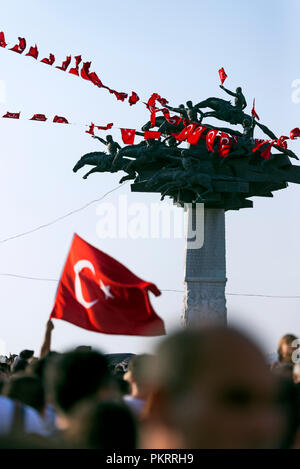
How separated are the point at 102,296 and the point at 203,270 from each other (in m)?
18.8

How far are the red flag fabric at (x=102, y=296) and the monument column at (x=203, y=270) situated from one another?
721 inches

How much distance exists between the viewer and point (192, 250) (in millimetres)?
27312

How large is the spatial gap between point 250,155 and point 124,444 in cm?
2408

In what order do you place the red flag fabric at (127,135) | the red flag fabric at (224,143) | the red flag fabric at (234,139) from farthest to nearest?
the red flag fabric at (234,139), the red flag fabric at (224,143), the red flag fabric at (127,135)

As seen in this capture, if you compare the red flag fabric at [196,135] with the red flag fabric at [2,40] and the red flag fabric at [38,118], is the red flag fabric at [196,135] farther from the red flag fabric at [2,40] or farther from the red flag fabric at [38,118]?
the red flag fabric at [2,40]

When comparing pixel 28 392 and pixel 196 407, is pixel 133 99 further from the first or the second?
pixel 196 407

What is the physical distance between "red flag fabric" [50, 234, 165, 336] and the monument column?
60.1ft

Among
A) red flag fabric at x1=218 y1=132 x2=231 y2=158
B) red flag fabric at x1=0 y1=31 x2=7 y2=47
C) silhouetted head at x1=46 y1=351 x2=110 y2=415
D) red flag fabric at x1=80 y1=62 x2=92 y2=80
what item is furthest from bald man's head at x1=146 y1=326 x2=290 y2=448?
red flag fabric at x1=218 y1=132 x2=231 y2=158

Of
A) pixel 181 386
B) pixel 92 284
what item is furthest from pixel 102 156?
pixel 181 386

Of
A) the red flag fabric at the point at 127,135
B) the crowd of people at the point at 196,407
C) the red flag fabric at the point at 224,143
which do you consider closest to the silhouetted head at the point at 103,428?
the crowd of people at the point at 196,407

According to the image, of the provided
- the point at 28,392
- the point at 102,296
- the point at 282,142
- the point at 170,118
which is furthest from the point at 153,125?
the point at 28,392

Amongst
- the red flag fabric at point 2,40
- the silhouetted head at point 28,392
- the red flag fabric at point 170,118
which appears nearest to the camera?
the silhouetted head at point 28,392

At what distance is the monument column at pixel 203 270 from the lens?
89.0 ft

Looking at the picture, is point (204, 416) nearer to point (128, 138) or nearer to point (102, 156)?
point (128, 138)
